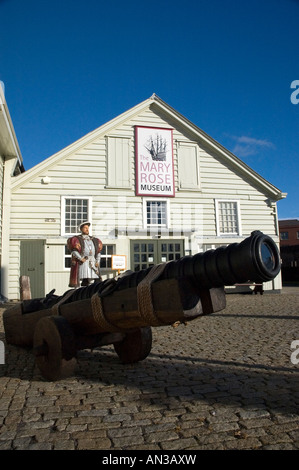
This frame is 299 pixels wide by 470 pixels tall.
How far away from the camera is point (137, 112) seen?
1538 centimetres

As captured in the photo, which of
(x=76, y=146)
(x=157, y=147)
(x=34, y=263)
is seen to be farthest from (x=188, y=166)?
(x=34, y=263)

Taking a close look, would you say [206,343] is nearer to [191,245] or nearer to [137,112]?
[191,245]

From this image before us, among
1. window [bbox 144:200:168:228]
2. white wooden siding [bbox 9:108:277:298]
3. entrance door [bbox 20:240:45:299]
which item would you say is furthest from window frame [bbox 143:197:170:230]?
entrance door [bbox 20:240:45:299]

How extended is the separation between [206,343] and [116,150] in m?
11.0

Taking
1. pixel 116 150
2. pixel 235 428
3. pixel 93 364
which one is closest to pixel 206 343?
pixel 93 364

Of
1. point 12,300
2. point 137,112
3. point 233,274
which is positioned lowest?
point 12,300

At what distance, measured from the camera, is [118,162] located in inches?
584

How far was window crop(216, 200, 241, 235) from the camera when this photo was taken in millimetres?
15789

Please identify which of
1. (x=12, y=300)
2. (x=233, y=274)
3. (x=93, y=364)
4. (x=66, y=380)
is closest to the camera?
(x=233, y=274)

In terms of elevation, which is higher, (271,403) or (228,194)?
(228,194)

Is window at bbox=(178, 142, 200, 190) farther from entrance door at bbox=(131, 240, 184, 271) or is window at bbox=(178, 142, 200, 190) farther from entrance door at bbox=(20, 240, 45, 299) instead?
entrance door at bbox=(20, 240, 45, 299)

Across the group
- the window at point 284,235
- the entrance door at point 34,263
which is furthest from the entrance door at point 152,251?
the window at point 284,235

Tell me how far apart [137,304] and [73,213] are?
37.4 ft

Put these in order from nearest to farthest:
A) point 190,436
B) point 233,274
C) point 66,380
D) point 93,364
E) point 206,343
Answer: point 190,436 → point 233,274 → point 66,380 → point 93,364 → point 206,343
